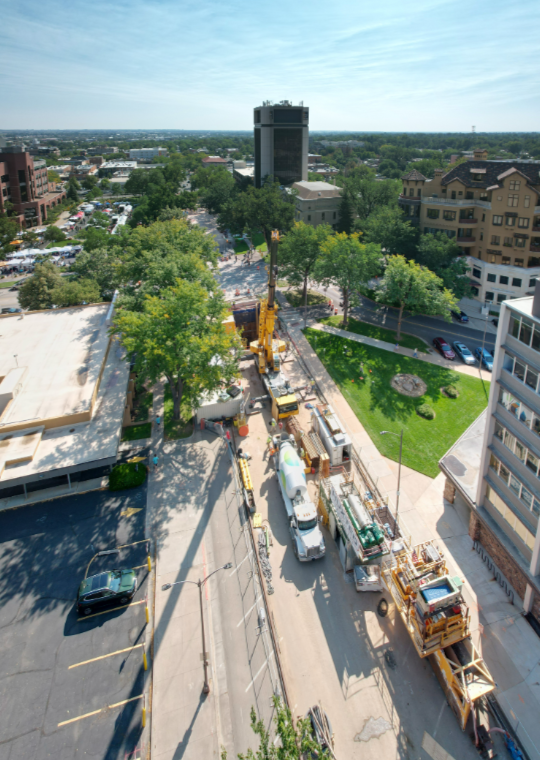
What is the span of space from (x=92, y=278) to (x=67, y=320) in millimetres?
13852

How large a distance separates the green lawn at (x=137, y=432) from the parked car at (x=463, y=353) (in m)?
34.6

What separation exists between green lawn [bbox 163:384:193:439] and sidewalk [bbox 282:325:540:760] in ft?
45.4

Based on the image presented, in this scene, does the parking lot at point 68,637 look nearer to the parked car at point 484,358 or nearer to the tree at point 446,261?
the parked car at point 484,358

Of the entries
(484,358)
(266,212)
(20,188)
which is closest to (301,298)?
(266,212)

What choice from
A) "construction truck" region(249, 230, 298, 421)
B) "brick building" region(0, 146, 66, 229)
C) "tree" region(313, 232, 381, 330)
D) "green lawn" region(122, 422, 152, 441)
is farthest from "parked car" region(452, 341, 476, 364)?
"brick building" region(0, 146, 66, 229)

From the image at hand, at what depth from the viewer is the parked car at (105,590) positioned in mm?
23609

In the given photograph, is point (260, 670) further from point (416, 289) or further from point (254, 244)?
point (254, 244)

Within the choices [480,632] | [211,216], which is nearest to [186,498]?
[480,632]

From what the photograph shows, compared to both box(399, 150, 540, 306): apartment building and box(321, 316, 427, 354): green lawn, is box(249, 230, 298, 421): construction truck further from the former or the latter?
box(399, 150, 540, 306): apartment building

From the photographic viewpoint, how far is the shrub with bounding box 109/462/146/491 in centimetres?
3183

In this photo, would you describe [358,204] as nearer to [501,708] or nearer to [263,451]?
[263,451]

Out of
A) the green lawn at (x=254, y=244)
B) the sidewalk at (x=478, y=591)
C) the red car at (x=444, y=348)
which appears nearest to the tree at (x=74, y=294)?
the sidewalk at (x=478, y=591)

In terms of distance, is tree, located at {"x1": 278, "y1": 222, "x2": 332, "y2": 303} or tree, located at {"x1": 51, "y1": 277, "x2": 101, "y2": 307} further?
tree, located at {"x1": 278, "y1": 222, "x2": 332, "y2": 303}

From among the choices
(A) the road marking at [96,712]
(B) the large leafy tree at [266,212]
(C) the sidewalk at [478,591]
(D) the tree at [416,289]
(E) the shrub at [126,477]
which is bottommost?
(A) the road marking at [96,712]
